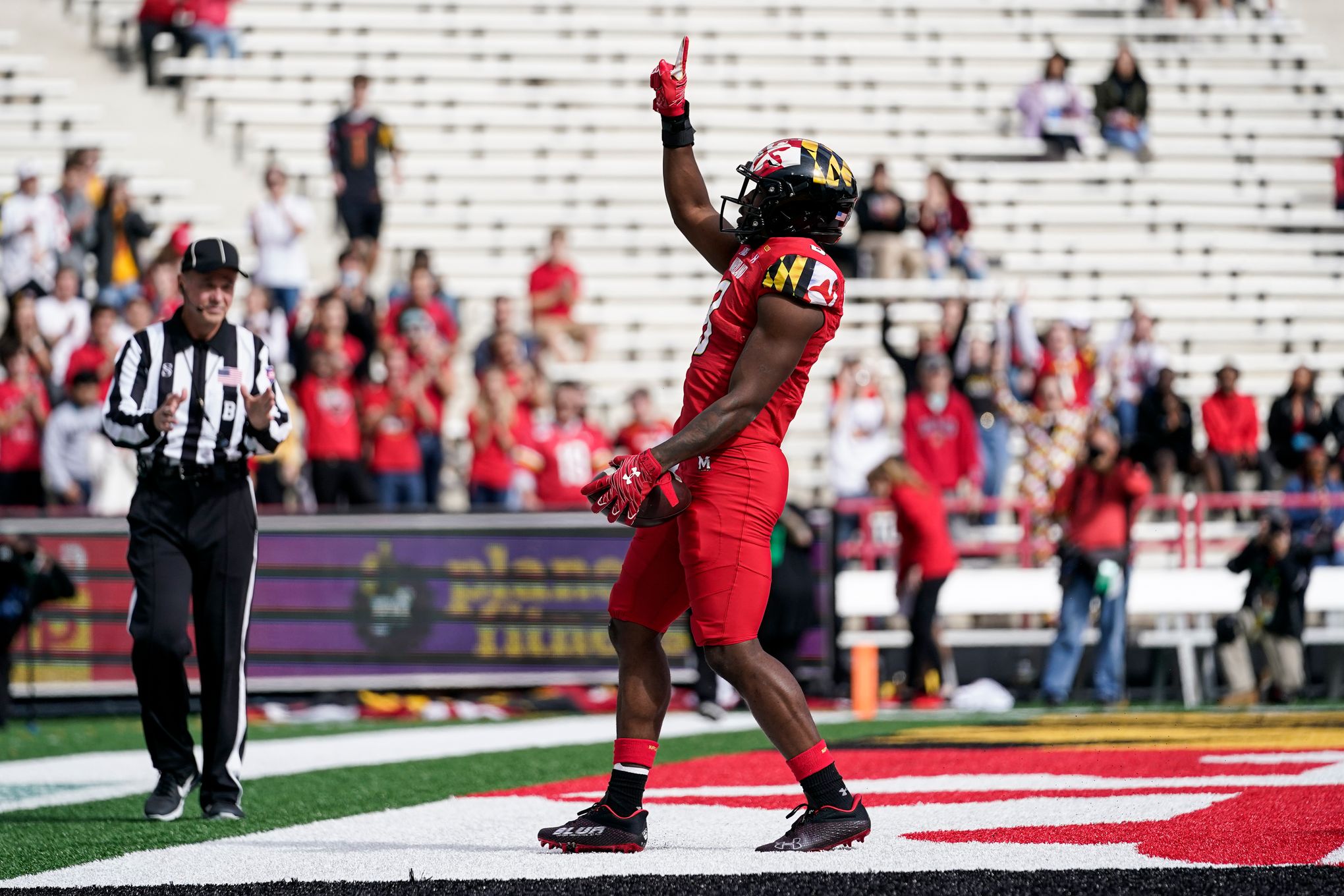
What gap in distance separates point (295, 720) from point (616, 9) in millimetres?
12699

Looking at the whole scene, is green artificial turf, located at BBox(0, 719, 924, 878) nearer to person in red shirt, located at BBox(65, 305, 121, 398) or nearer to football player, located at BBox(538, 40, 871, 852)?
football player, located at BBox(538, 40, 871, 852)

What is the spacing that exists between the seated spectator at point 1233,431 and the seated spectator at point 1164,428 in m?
0.46

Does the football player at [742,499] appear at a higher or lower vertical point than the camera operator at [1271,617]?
higher

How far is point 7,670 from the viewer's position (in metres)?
12.1

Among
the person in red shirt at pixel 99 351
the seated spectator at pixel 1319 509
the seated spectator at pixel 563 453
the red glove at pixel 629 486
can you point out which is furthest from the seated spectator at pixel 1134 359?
the red glove at pixel 629 486

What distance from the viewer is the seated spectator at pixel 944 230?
18.8m

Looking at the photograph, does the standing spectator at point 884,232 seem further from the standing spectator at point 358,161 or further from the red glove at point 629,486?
the red glove at point 629,486

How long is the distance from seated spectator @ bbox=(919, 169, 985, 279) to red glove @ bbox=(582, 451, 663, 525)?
1367cm

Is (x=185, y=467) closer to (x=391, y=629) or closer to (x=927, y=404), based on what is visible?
(x=391, y=629)

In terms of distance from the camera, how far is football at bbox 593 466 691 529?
5469 mm

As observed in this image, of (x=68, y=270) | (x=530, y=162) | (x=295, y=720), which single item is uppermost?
(x=530, y=162)

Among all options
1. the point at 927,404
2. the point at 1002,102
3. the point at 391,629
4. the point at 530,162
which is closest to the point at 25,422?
the point at 391,629

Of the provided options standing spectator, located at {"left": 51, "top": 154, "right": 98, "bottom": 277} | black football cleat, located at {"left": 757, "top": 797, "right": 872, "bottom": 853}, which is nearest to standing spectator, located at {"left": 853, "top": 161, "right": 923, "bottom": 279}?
standing spectator, located at {"left": 51, "top": 154, "right": 98, "bottom": 277}

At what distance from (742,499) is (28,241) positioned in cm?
1205
